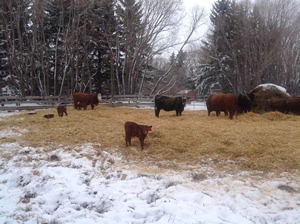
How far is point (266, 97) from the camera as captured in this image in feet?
36.9

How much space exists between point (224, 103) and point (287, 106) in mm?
3286

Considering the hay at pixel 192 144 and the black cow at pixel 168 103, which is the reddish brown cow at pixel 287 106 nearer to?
the hay at pixel 192 144

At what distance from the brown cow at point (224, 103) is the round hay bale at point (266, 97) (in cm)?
240

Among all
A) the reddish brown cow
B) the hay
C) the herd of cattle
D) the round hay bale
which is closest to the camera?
the hay

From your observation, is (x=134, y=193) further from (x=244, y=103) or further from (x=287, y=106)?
(x=287, y=106)

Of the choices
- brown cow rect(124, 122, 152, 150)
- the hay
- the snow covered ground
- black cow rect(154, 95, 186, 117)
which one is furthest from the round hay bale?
brown cow rect(124, 122, 152, 150)

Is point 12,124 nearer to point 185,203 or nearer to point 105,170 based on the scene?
point 105,170

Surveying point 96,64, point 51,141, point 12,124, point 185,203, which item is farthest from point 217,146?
point 96,64

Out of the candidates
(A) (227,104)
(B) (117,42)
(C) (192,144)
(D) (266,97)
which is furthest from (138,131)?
(B) (117,42)

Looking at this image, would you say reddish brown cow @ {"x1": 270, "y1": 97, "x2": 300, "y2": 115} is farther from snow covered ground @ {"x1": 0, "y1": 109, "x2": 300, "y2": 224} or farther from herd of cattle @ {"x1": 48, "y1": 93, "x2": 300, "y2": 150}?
snow covered ground @ {"x1": 0, "y1": 109, "x2": 300, "y2": 224}

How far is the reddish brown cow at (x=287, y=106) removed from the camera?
1005 centimetres

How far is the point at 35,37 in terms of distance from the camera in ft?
56.9

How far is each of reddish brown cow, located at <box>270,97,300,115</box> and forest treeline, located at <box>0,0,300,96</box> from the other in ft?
33.9

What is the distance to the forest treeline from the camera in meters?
18.0
